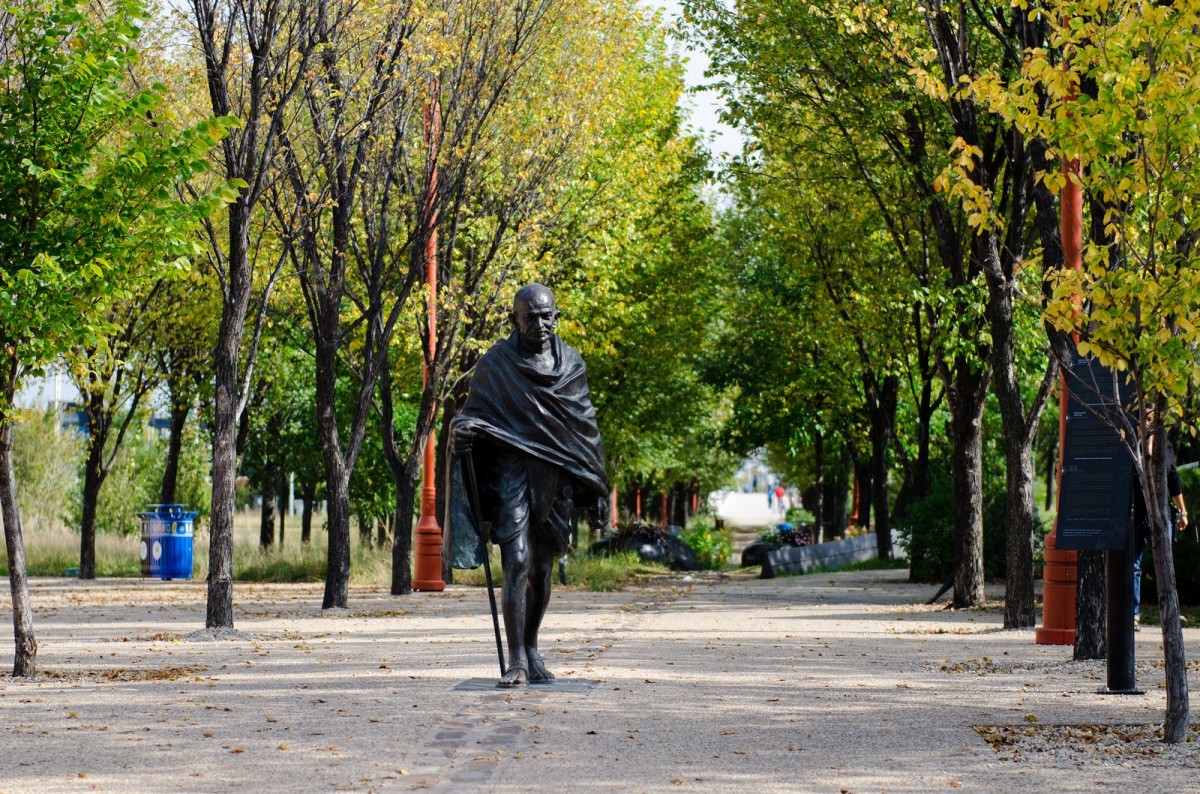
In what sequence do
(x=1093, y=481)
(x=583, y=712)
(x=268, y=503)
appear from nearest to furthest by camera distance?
(x=583, y=712) → (x=1093, y=481) → (x=268, y=503)

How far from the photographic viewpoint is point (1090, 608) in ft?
36.4

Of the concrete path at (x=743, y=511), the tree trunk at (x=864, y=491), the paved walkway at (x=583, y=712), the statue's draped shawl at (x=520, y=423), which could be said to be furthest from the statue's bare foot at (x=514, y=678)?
the concrete path at (x=743, y=511)

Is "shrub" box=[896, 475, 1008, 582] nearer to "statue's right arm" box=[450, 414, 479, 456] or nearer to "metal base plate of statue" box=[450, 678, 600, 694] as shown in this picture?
"metal base plate of statue" box=[450, 678, 600, 694]

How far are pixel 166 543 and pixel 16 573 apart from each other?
16900mm

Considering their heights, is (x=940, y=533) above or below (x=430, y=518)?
below

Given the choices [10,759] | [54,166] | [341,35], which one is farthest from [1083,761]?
[341,35]

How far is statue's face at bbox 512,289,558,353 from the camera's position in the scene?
9.10 meters

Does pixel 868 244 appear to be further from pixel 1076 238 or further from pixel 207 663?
pixel 207 663

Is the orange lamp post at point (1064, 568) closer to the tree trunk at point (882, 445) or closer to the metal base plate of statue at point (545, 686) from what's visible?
the metal base plate of statue at point (545, 686)

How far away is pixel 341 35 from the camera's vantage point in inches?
612

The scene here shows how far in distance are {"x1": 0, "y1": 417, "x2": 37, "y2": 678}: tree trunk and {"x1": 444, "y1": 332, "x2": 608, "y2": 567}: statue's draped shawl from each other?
3229mm

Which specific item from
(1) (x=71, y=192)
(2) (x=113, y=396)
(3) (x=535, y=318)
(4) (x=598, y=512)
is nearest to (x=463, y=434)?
(3) (x=535, y=318)

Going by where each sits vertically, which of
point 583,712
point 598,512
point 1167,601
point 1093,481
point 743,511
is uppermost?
point 1093,481

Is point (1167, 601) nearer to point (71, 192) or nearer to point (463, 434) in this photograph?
point (463, 434)
